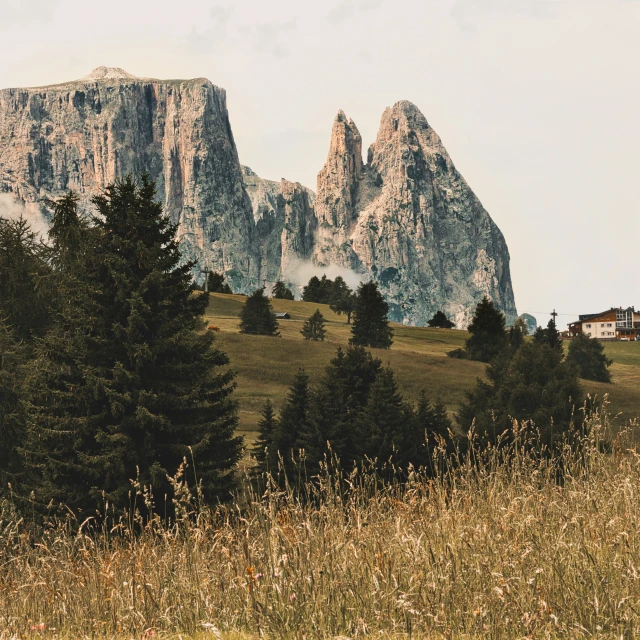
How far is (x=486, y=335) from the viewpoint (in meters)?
106

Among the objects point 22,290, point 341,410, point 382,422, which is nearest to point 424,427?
point 382,422

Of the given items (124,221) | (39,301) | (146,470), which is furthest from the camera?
(39,301)

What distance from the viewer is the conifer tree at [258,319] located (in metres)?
112

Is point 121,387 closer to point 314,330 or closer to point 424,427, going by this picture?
point 424,427

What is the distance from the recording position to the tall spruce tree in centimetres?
2655

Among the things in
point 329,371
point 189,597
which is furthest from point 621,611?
point 329,371

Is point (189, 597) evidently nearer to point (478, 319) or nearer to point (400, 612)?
point (400, 612)

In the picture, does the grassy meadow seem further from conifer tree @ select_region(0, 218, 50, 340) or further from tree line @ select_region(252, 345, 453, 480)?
conifer tree @ select_region(0, 218, 50, 340)

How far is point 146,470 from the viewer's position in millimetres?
26875

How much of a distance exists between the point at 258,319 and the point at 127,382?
84162 mm

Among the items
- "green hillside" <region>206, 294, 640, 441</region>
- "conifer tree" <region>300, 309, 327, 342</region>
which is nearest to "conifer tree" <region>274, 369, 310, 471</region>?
"green hillside" <region>206, 294, 640, 441</region>

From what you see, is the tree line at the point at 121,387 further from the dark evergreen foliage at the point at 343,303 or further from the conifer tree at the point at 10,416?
the dark evergreen foliage at the point at 343,303

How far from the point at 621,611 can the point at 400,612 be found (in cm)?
136

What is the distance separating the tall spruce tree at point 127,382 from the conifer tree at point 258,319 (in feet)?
258
